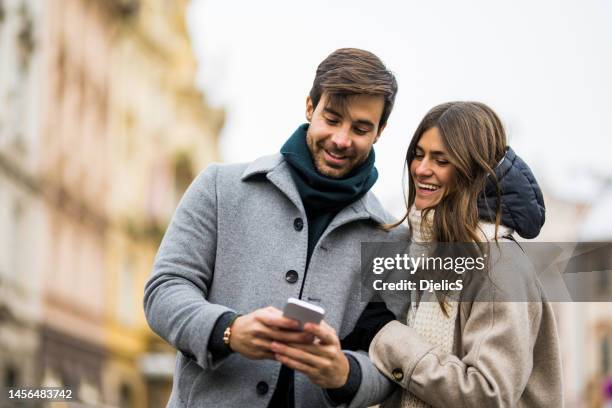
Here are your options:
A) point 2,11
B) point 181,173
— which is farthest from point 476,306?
point 181,173

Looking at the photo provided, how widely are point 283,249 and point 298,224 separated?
95 millimetres

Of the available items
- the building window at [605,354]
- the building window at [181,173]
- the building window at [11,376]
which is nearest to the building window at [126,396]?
the building window at [181,173]

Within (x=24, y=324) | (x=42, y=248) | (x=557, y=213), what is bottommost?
(x=24, y=324)

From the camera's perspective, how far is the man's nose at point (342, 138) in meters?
3.31

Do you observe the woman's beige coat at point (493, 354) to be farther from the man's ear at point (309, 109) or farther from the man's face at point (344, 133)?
the man's ear at point (309, 109)

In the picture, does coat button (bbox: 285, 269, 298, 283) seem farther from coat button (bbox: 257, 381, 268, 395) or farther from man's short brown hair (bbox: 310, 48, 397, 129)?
man's short brown hair (bbox: 310, 48, 397, 129)

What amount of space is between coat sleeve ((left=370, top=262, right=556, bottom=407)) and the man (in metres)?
0.11

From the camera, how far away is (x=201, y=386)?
10.5 feet

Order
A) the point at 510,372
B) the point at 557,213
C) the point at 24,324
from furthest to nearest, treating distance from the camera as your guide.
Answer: the point at 557,213 < the point at 24,324 < the point at 510,372

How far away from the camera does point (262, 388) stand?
3.18 metres

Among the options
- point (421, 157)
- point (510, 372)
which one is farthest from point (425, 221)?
point (510, 372)

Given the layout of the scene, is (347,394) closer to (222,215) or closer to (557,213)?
(222,215)

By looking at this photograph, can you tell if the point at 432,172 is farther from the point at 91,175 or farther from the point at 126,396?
the point at 126,396

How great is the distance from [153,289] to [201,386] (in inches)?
12.4
